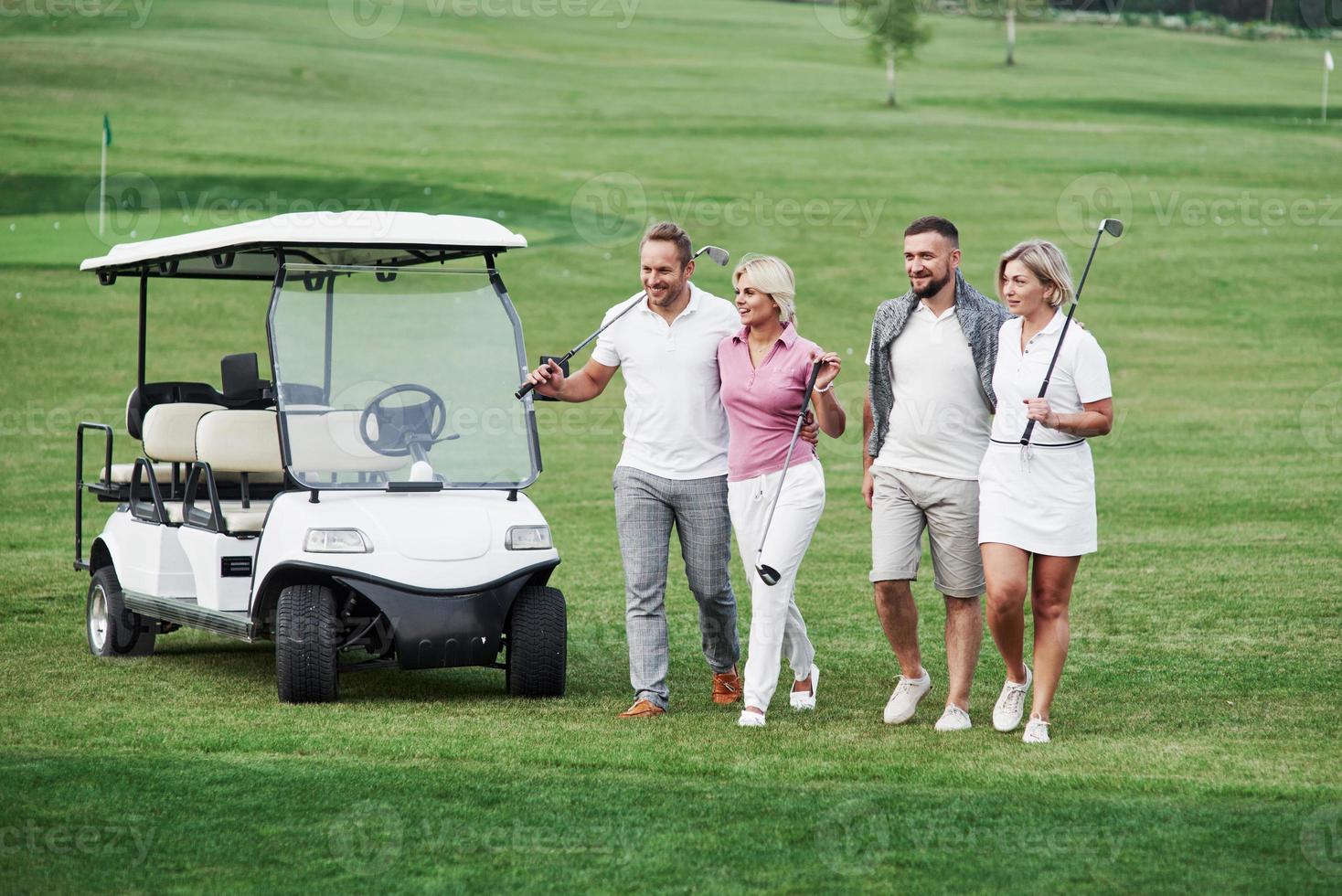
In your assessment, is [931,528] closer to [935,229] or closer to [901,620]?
[901,620]

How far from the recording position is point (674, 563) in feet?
36.2

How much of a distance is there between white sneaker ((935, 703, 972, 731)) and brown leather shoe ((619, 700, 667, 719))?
1.08 meters

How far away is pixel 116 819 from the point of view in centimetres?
474

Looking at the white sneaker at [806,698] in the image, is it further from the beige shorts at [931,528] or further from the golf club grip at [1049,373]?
the golf club grip at [1049,373]

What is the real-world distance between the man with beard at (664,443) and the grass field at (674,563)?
1.34 feet

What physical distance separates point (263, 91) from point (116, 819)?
41.6 m

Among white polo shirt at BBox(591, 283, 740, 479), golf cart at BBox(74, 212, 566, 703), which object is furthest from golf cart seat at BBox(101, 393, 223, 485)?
white polo shirt at BBox(591, 283, 740, 479)

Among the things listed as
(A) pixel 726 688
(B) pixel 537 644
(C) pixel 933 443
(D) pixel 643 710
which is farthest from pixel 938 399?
(B) pixel 537 644

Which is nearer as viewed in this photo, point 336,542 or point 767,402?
point 767,402

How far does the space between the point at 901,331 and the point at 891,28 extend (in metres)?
42.8

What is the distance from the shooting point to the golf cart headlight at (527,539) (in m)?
6.64

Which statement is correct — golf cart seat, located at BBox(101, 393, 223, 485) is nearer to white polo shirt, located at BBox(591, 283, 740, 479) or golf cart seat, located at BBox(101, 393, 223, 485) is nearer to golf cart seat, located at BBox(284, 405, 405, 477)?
golf cart seat, located at BBox(284, 405, 405, 477)

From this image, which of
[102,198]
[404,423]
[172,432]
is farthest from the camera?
[102,198]

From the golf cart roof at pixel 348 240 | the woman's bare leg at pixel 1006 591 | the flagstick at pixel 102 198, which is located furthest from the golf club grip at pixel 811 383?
the flagstick at pixel 102 198
